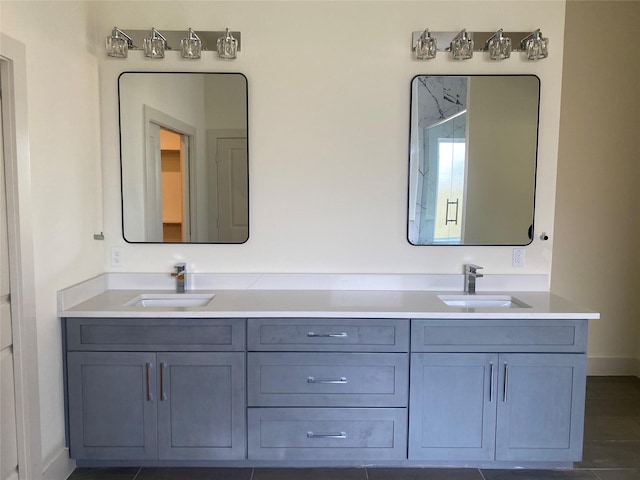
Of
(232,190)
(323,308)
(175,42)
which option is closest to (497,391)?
(323,308)

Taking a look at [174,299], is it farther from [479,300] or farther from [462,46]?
[462,46]

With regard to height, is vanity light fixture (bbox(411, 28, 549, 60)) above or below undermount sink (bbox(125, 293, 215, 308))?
above

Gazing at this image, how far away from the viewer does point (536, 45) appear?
225 centimetres

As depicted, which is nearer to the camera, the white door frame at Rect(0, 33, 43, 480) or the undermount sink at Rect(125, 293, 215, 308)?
the white door frame at Rect(0, 33, 43, 480)

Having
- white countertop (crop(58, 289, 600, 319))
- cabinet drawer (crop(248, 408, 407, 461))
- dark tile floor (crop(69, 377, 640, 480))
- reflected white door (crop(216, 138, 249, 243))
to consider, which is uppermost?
reflected white door (crop(216, 138, 249, 243))

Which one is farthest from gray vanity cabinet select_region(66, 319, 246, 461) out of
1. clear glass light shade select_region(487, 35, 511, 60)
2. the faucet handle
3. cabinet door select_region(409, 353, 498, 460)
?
clear glass light shade select_region(487, 35, 511, 60)

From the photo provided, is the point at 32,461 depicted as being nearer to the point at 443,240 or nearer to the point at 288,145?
the point at 288,145

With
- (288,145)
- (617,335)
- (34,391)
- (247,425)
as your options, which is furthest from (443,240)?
(34,391)

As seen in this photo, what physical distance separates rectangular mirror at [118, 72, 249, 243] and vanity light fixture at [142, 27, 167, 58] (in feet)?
0.40

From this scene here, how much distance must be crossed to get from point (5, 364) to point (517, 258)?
2552 mm

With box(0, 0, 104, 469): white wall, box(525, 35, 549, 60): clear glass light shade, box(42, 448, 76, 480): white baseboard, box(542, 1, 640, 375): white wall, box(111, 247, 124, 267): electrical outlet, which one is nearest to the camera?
box(0, 0, 104, 469): white wall

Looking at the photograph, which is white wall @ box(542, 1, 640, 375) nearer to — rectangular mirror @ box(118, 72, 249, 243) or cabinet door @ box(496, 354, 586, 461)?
cabinet door @ box(496, 354, 586, 461)

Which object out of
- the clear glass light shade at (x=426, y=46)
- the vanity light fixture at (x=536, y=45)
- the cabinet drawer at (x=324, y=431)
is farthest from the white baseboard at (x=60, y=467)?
the vanity light fixture at (x=536, y=45)

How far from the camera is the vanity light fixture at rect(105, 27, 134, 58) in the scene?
225 centimetres
